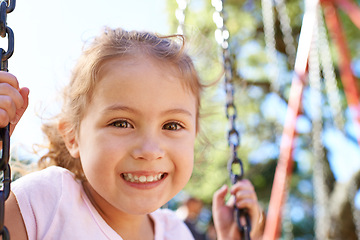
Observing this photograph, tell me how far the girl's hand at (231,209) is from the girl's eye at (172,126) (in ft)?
0.83

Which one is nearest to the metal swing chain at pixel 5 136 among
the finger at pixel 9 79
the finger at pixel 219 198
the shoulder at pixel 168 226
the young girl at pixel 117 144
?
the finger at pixel 9 79

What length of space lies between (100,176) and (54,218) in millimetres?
127

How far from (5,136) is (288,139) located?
6.57 feet

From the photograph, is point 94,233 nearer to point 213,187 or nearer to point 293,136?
point 293,136

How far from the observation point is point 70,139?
3.33 feet

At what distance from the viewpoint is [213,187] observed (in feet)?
21.9

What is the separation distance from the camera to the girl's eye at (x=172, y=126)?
0.92m

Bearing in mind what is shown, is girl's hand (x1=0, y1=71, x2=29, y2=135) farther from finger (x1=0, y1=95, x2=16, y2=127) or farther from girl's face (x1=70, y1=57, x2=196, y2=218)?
girl's face (x1=70, y1=57, x2=196, y2=218)

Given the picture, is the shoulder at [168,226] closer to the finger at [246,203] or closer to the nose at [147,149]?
the finger at [246,203]

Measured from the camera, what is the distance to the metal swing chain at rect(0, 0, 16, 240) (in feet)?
1.94

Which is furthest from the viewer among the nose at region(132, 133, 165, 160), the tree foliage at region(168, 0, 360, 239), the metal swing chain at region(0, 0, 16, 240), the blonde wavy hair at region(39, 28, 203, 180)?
the tree foliage at region(168, 0, 360, 239)

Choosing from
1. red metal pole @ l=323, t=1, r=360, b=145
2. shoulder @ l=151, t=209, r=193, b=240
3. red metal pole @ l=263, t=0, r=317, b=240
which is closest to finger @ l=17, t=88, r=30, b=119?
shoulder @ l=151, t=209, r=193, b=240

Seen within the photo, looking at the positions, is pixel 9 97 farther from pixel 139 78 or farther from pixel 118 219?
pixel 118 219

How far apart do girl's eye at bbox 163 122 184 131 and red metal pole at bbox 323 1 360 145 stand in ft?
6.51
